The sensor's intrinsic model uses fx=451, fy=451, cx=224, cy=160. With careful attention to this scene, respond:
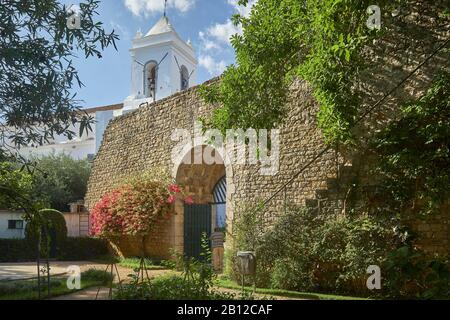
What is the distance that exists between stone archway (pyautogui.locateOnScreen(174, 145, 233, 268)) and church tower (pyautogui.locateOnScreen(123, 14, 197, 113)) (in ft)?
22.6

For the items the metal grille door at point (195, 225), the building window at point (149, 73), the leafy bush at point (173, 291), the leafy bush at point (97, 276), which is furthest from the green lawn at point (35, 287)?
the building window at point (149, 73)

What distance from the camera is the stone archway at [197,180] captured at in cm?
1183

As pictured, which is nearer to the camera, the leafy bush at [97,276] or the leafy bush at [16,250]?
the leafy bush at [97,276]

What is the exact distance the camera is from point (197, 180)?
12.5m

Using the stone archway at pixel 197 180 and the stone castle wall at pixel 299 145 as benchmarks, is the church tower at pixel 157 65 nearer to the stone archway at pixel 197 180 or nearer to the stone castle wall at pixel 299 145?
the stone castle wall at pixel 299 145

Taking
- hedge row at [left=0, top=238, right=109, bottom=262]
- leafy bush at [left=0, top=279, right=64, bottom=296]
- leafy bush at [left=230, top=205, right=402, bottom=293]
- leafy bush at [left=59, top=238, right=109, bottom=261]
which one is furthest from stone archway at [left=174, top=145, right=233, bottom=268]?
leafy bush at [left=0, top=279, right=64, bottom=296]

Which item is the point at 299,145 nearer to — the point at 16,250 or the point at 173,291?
the point at 173,291

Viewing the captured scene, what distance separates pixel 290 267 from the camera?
7477 mm

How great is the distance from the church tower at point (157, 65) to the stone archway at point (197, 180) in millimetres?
6876

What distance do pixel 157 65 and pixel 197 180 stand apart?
28.2 ft

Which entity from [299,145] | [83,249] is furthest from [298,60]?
[83,249]

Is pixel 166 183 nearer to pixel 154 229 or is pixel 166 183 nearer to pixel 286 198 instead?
pixel 154 229

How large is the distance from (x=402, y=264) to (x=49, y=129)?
4300mm
